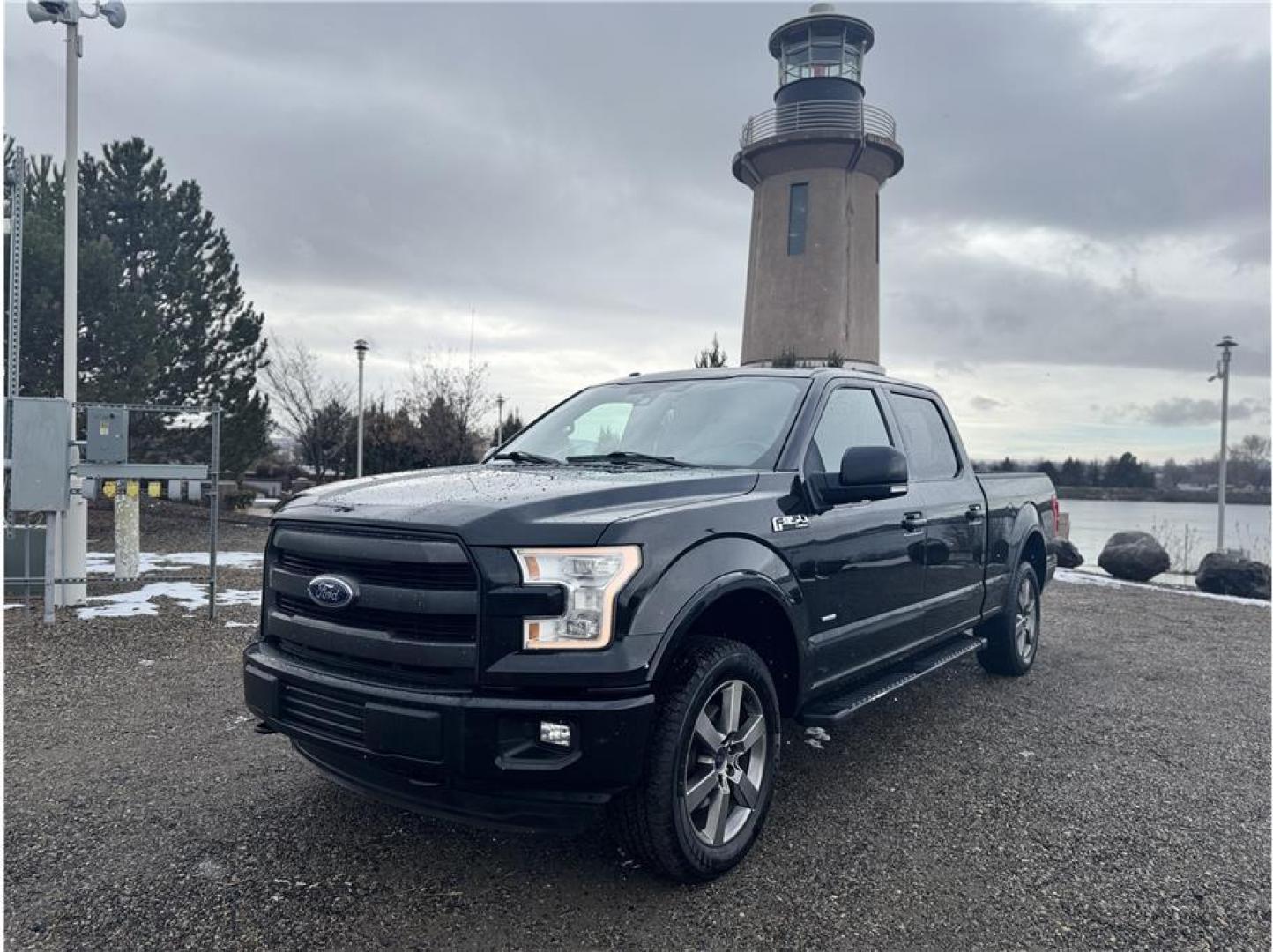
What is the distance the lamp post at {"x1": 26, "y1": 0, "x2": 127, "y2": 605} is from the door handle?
6969mm

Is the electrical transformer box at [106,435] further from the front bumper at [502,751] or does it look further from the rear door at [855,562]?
the rear door at [855,562]

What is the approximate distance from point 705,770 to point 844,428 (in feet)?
6.39

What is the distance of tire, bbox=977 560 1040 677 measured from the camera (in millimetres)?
6145

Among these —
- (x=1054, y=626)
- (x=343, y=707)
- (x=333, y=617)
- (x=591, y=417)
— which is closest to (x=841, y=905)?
(x=343, y=707)

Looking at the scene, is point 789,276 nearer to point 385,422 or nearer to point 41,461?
point 385,422

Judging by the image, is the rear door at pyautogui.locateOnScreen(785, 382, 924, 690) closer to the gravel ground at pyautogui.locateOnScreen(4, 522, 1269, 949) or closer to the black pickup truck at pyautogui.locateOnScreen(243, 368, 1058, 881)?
the black pickup truck at pyautogui.locateOnScreen(243, 368, 1058, 881)

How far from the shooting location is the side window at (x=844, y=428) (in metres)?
4.06

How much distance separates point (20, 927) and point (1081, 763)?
15.3ft

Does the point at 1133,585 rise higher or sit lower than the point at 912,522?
lower

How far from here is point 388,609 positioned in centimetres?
292

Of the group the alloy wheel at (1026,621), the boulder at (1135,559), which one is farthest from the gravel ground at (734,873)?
the boulder at (1135,559)

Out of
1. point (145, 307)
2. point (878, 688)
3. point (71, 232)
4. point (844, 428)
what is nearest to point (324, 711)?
point (878, 688)

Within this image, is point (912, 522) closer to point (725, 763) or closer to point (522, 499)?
point (725, 763)

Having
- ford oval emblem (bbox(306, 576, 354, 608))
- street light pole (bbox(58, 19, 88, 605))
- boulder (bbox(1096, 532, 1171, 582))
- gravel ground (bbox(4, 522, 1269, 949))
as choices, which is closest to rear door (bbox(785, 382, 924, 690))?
gravel ground (bbox(4, 522, 1269, 949))
